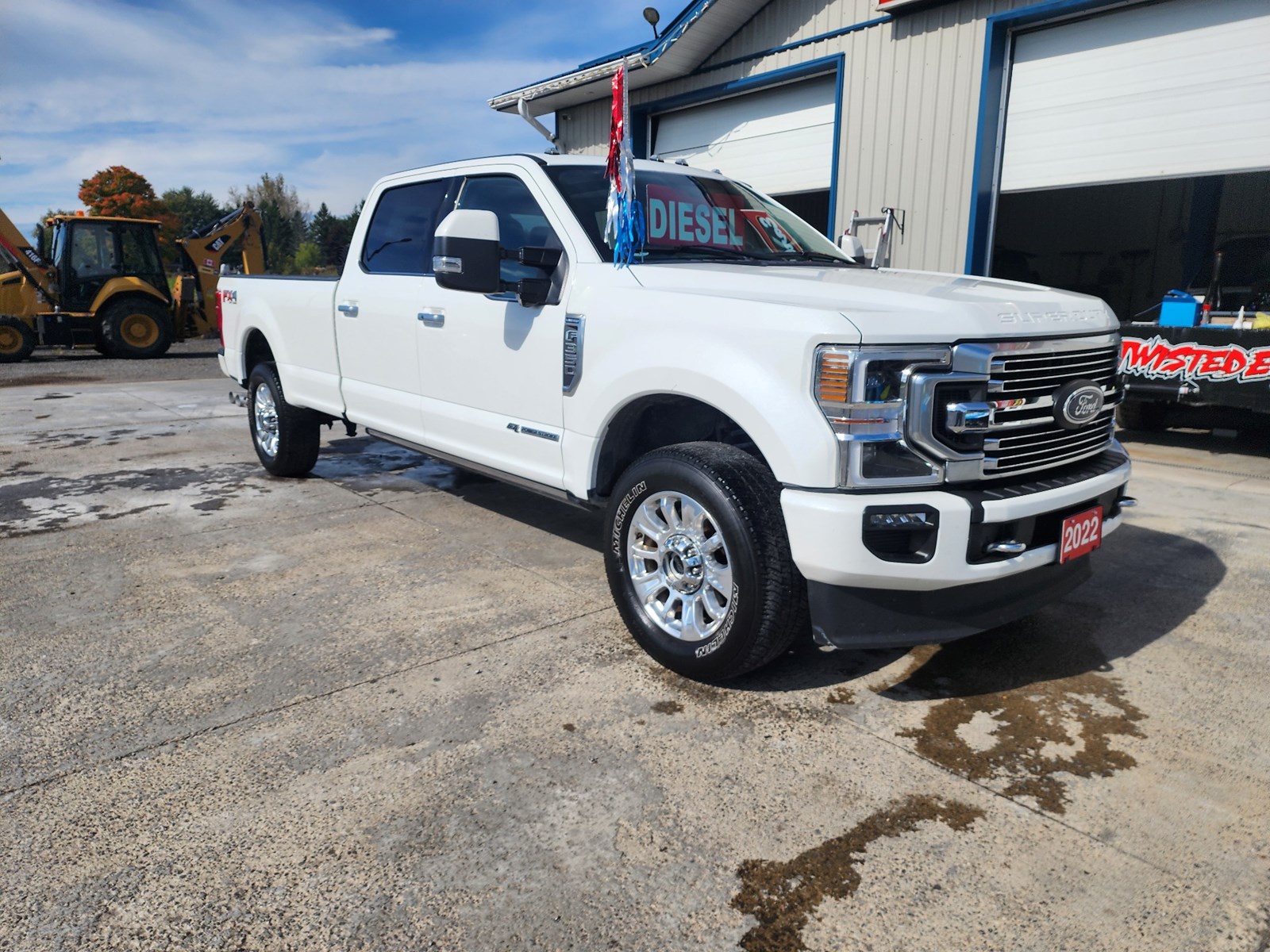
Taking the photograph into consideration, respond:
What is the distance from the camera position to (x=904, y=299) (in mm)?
2918

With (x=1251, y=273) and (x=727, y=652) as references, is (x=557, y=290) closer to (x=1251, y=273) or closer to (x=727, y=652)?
(x=727, y=652)

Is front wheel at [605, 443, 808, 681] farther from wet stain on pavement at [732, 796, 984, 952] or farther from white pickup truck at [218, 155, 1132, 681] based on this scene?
wet stain on pavement at [732, 796, 984, 952]

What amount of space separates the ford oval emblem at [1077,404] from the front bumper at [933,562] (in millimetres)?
208

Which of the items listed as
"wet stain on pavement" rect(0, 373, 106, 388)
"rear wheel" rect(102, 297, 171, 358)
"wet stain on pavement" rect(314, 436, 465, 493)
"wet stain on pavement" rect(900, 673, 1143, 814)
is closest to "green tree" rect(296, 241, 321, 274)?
"rear wheel" rect(102, 297, 171, 358)

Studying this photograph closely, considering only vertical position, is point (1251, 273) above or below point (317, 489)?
above

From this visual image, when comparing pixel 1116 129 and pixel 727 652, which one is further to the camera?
pixel 1116 129

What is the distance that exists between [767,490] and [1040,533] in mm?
913

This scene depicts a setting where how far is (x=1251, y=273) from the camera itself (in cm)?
1131

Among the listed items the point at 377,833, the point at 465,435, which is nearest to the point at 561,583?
the point at 465,435

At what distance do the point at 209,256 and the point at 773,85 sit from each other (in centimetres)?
1408

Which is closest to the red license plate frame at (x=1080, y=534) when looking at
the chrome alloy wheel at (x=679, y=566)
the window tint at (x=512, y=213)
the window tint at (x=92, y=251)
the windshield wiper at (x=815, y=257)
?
the chrome alloy wheel at (x=679, y=566)

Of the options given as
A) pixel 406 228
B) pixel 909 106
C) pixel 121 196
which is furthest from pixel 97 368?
pixel 121 196

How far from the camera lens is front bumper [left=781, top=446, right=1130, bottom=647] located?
2.69m

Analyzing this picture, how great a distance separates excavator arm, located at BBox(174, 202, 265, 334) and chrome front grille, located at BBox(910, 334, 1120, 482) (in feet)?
61.7
